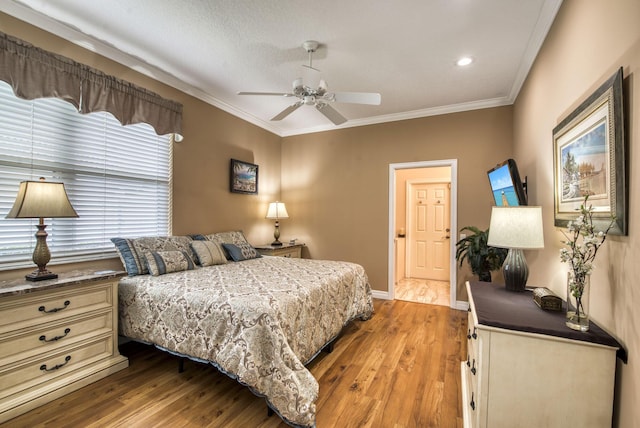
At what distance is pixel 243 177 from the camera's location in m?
4.47

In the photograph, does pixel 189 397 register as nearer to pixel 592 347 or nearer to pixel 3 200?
pixel 3 200

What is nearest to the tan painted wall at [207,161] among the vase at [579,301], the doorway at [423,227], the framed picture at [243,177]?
the framed picture at [243,177]

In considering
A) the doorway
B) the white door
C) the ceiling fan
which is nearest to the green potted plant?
the ceiling fan

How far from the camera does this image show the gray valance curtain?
7.07 ft

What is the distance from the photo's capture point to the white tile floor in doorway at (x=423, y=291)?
14.8 feet

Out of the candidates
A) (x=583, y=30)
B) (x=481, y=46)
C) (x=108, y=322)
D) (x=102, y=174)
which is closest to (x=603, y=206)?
(x=583, y=30)

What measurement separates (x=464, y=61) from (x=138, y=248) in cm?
375

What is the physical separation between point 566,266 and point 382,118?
338 cm

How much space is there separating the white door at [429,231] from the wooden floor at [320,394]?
10.6ft

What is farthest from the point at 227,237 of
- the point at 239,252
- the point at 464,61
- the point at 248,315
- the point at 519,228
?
the point at 464,61

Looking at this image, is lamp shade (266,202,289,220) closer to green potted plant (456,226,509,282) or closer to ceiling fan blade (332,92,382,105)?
ceiling fan blade (332,92,382,105)

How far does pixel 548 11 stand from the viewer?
2137 mm

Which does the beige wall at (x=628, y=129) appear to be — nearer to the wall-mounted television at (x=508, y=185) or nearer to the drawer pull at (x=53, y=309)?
the wall-mounted television at (x=508, y=185)

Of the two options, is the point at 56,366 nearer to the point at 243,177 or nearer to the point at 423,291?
the point at 243,177
